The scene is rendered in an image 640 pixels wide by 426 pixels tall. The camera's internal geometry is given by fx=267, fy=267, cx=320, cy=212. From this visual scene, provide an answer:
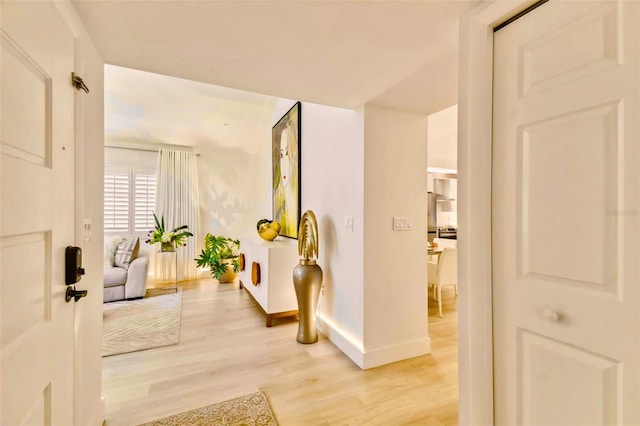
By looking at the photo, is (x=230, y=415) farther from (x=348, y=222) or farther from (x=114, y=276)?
(x=114, y=276)

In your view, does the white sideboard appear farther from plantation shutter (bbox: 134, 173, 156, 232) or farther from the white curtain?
plantation shutter (bbox: 134, 173, 156, 232)

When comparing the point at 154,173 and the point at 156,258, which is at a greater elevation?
the point at 154,173

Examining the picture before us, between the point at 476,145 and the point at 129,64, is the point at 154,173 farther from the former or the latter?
the point at 476,145

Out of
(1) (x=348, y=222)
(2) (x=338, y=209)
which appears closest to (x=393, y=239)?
(1) (x=348, y=222)

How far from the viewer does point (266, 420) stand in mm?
1595

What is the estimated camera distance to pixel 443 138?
4.50 m

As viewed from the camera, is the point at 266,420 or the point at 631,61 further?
the point at 266,420

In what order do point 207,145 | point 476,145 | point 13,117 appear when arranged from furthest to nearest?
point 207,145 → point 476,145 → point 13,117

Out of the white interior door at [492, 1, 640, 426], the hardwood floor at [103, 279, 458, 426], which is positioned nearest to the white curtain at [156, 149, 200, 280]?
the hardwood floor at [103, 279, 458, 426]

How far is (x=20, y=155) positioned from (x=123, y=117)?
14.0 feet

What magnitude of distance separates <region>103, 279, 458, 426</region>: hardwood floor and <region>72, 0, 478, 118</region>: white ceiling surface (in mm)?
2112

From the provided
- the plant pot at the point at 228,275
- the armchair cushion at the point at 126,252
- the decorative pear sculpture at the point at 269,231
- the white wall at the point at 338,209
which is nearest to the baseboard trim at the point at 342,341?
the white wall at the point at 338,209

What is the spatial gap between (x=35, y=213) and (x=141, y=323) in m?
2.74

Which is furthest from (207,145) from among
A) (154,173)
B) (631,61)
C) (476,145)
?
(631,61)
